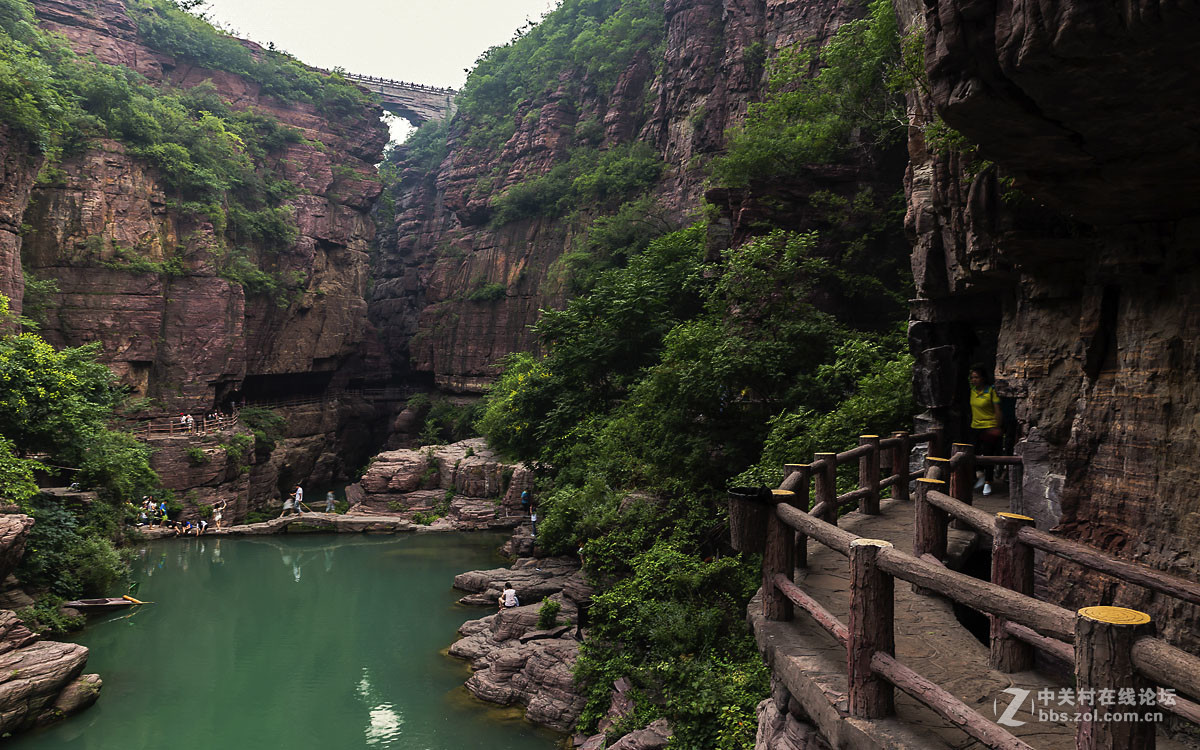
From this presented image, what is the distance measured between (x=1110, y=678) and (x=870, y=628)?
951 mm

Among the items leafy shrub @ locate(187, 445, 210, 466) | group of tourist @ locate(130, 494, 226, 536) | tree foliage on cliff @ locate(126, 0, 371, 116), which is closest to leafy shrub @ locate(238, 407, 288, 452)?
leafy shrub @ locate(187, 445, 210, 466)

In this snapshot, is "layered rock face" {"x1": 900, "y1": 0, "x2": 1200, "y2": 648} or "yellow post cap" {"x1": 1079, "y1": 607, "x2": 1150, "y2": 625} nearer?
"yellow post cap" {"x1": 1079, "y1": 607, "x2": 1150, "y2": 625}

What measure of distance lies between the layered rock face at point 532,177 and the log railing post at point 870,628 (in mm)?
19852

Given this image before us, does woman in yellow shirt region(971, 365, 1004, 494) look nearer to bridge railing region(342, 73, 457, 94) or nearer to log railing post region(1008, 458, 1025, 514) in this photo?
log railing post region(1008, 458, 1025, 514)

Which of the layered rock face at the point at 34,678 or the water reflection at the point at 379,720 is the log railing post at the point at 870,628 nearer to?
the water reflection at the point at 379,720

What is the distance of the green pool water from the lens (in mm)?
9406

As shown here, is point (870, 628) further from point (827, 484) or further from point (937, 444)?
point (937, 444)

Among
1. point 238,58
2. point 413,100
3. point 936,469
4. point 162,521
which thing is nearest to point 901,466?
point 936,469

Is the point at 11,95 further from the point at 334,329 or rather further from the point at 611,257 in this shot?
the point at 611,257

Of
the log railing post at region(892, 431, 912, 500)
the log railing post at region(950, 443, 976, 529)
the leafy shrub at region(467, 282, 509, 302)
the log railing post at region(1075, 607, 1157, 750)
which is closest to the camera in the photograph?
the log railing post at region(1075, 607, 1157, 750)

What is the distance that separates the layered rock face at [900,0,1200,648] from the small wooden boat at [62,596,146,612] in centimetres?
1559

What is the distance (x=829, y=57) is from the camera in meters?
15.3

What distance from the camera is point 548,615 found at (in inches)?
443

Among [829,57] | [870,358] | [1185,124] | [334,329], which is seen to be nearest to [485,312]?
[334,329]
